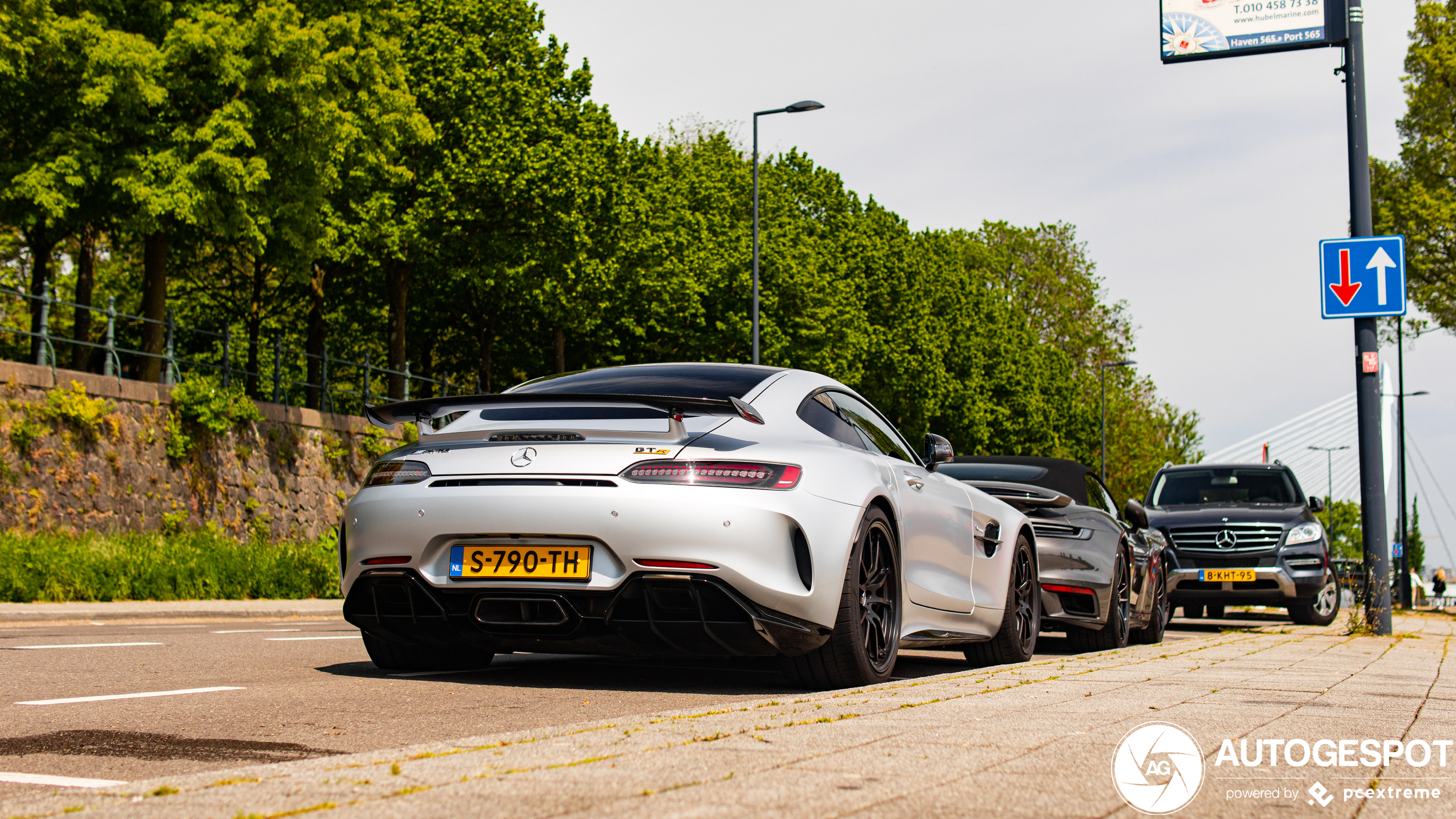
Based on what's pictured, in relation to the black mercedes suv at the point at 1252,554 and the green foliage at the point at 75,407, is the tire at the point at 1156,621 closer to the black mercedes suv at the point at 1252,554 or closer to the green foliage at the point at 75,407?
the black mercedes suv at the point at 1252,554

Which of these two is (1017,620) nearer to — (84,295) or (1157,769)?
(1157,769)

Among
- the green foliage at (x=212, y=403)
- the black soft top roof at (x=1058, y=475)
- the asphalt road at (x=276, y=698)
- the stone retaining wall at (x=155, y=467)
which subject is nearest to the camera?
the asphalt road at (x=276, y=698)

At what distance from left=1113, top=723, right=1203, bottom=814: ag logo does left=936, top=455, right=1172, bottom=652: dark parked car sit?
16.5 feet

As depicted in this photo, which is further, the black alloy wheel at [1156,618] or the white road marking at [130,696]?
the black alloy wheel at [1156,618]

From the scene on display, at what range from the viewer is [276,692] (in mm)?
5836

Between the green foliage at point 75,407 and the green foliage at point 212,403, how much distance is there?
1.83 m

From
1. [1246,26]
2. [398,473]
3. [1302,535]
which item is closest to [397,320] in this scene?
[1246,26]

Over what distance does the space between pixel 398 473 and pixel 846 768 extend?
10.4ft

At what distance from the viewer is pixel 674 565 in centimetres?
537

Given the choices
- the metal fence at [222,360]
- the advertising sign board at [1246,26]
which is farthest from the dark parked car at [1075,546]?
A: the metal fence at [222,360]

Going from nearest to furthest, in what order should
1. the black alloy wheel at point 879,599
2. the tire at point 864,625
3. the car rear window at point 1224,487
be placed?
1. the tire at point 864,625
2. the black alloy wheel at point 879,599
3. the car rear window at point 1224,487

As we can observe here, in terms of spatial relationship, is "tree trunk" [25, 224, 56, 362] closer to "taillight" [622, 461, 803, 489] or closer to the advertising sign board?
the advertising sign board

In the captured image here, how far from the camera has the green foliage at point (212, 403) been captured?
2194cm

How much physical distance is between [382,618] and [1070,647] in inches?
235
